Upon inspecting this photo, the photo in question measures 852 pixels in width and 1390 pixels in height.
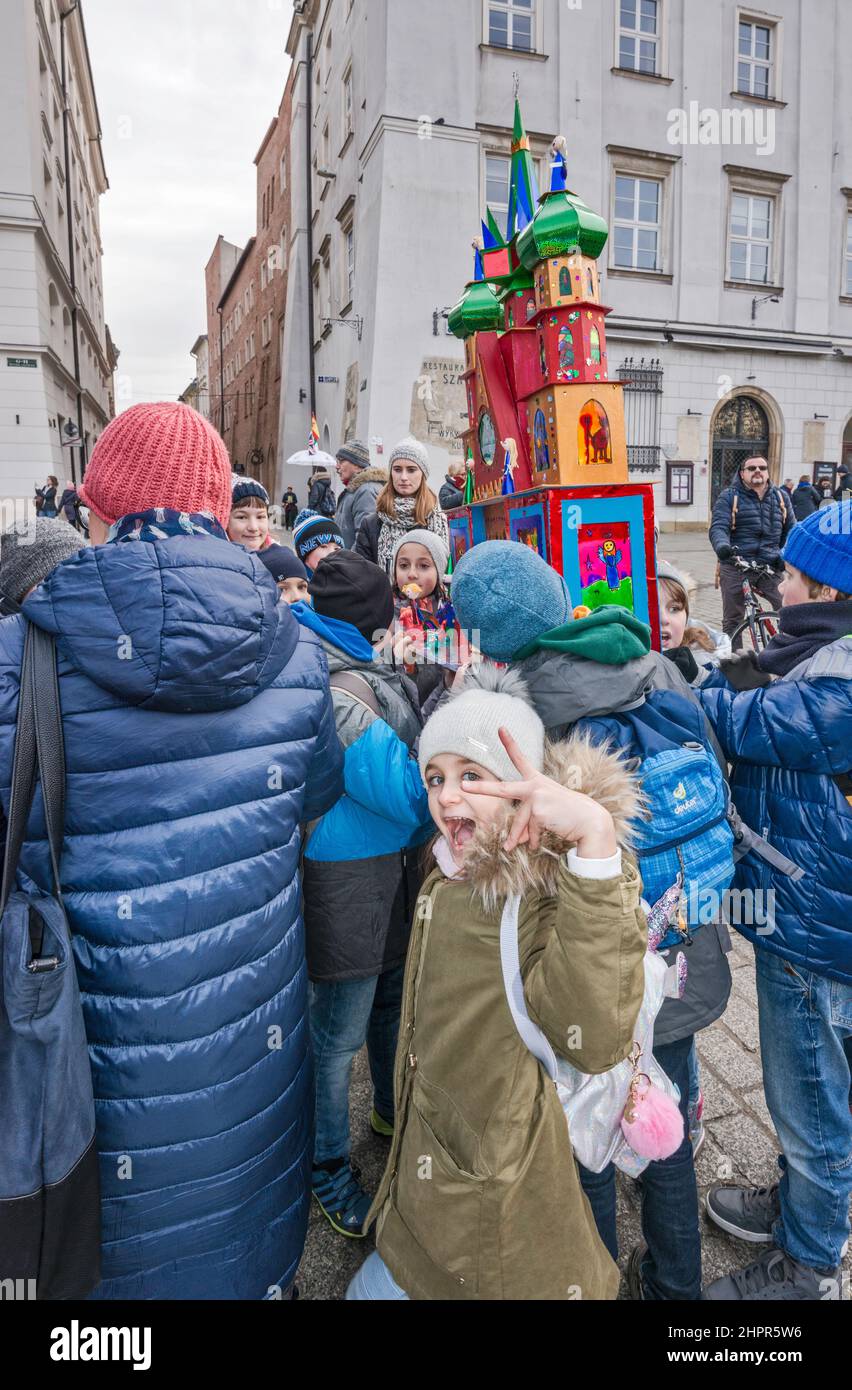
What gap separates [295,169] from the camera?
75.9 feet

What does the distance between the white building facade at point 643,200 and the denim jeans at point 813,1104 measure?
13.5 m

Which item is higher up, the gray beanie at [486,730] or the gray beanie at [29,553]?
the gray beanie at [29,553]

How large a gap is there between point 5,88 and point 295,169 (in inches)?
364

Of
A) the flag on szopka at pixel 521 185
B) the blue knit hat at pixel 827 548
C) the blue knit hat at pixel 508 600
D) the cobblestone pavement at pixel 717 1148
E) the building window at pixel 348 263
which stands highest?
the building window at pixel 348 263

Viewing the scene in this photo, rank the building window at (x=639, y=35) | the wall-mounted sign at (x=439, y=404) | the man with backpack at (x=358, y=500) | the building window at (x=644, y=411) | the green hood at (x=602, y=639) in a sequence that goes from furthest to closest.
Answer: the building window at (x=644, y=411) < the building window at (x=639, y=35) < the wall-mounted sign at (x=439, y=404) < the man with backpack at (x=358, y=500) < the green hood at (x=602, y=639)

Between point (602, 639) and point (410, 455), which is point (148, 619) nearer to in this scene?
point (602, 639)

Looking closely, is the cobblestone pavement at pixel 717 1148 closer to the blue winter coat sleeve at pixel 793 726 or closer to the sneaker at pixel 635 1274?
the sneaker at pixel 635 1274

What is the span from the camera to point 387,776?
1.84 metres

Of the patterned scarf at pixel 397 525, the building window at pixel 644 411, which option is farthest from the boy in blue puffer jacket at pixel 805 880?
the building window at pixel 644 411

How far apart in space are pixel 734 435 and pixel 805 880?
1861 centimetres

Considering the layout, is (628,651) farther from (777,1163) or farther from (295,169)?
(295,169)

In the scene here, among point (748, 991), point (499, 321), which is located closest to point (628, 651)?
point (748, 991)

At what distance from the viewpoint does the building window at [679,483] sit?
57.1 feet

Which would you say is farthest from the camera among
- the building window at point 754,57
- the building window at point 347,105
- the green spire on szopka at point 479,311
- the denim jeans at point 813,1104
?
the building window at point 347,105
